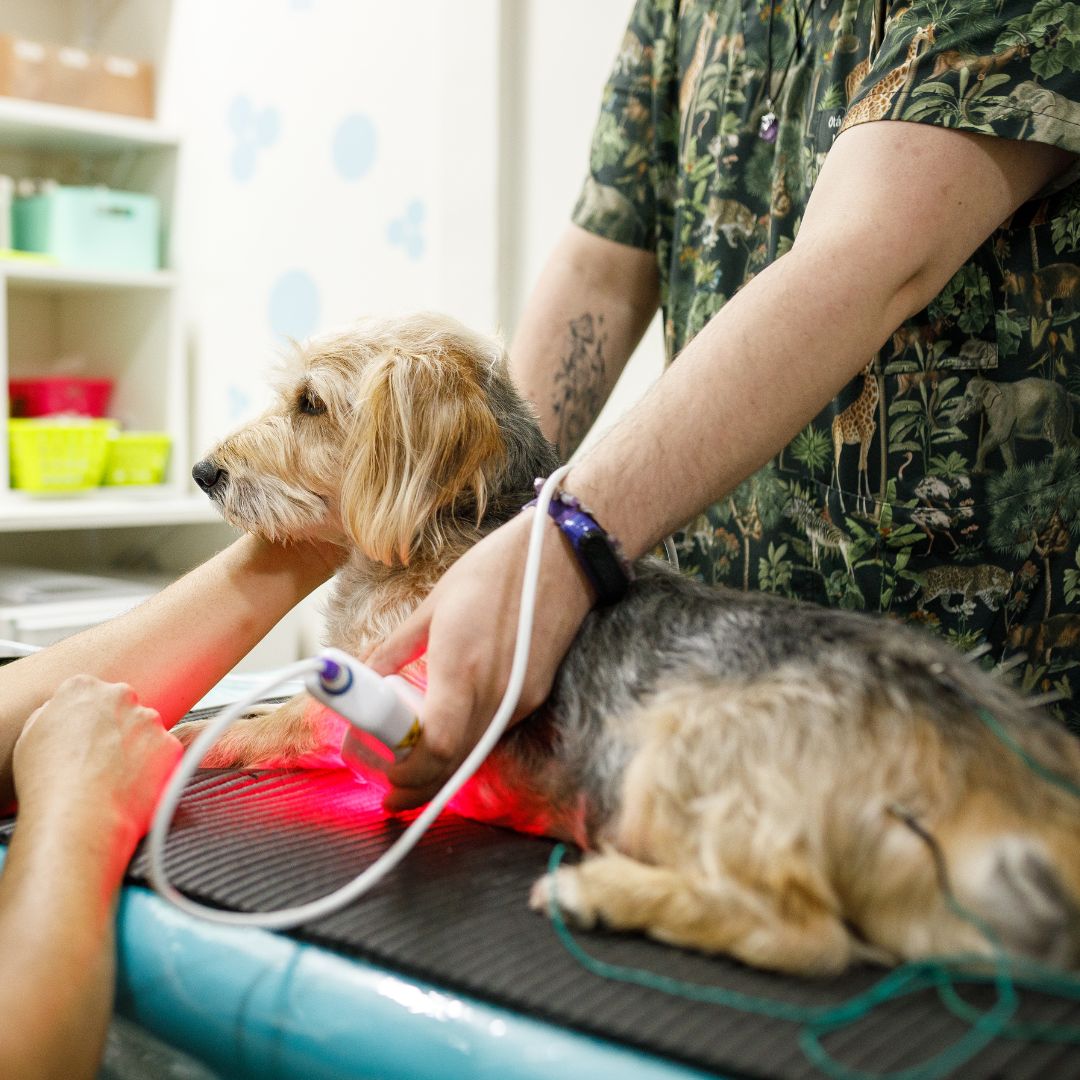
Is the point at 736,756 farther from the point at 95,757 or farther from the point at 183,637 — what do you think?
the point at 183,637

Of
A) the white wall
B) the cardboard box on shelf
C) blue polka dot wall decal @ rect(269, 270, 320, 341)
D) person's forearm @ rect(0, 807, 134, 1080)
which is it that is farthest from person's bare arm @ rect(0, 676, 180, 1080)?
the cardboard box on shelf

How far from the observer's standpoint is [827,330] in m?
1.04

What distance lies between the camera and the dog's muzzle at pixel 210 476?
1390 mm

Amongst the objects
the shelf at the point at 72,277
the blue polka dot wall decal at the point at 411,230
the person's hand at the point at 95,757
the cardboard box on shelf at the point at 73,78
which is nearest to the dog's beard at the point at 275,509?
the person's hand at the point at 95,757

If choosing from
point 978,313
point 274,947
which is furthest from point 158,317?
point 274,947

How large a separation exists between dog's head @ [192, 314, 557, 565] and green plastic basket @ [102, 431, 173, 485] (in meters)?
2.05

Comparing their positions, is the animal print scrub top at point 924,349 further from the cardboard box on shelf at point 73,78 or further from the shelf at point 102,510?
the cardboard box on shelf at point 73,78

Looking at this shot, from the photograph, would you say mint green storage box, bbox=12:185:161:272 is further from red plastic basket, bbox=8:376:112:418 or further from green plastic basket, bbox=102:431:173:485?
green plastic basket, bbox=102:431:173:485

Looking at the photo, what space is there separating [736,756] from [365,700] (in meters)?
0.28

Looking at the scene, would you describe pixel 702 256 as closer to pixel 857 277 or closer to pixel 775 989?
pixel 857 277

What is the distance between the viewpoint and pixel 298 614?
308 cm

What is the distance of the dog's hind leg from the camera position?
0.75 meters

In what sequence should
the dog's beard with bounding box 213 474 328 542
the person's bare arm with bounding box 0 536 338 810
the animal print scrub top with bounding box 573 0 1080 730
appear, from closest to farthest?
the animal print scrub top with bounding box 573 0 1080 730 → the person's bare arm with bounding box 0 536 338 810 → the dog's beard with bounding box 213 474 328 542

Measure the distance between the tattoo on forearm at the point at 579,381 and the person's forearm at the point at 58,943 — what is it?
3.00 feet
